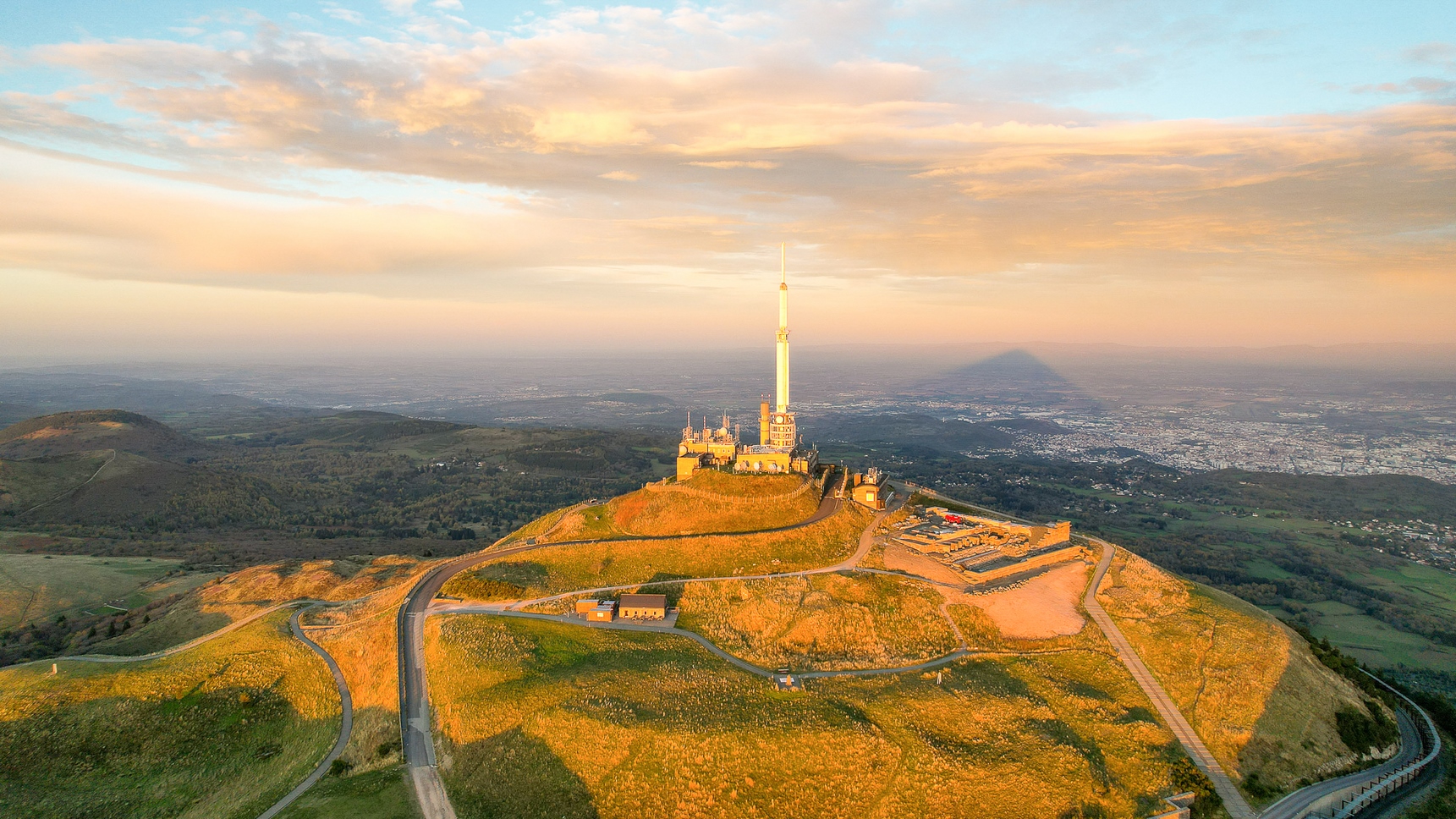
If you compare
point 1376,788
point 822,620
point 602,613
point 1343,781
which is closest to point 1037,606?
point 822,620

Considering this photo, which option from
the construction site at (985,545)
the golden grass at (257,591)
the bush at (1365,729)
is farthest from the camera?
the golden grass at (257,591)

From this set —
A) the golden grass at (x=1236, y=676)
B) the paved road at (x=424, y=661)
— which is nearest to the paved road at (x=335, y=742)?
the paved road at (x=424, y=661)

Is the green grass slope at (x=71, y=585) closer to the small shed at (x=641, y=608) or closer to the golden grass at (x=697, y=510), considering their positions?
the golden grass at (x=697, y=510)

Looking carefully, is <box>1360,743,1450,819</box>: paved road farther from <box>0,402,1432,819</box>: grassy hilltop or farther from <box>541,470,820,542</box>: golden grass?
<box>541,470,820,542</box>: golden grass

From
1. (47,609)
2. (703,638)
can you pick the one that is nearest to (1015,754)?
(703,638)

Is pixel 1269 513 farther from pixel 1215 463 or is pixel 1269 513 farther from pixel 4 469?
pixel 4 469

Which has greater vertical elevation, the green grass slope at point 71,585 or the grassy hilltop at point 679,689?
the grassy hilltop at point 679,689
